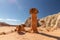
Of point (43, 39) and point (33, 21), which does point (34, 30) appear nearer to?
point (33, 21)

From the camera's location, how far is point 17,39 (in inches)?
528

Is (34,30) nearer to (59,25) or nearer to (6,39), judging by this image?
(6,39)

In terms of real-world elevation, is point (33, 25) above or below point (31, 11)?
below

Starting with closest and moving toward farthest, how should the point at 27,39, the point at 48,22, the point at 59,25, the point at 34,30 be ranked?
1. the point at 27,39
2. the point at 34,30
3. the point at 59,25
4. the point at 48,22

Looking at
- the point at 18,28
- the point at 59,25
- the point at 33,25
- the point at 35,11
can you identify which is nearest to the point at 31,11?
the point at 35,11

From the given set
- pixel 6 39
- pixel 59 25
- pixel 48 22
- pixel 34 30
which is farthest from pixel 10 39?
pixel 48 22

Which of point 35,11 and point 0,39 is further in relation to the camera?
point 35,11

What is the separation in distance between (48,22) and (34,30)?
21327mm

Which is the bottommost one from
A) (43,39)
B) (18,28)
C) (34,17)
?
(43,39)

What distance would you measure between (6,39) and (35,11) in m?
7.24

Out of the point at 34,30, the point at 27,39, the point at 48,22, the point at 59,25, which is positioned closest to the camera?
the point at 27,39

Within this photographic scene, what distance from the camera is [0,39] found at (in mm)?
13438

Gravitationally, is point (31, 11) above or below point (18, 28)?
above

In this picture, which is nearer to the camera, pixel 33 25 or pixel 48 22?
pixel 33 25
